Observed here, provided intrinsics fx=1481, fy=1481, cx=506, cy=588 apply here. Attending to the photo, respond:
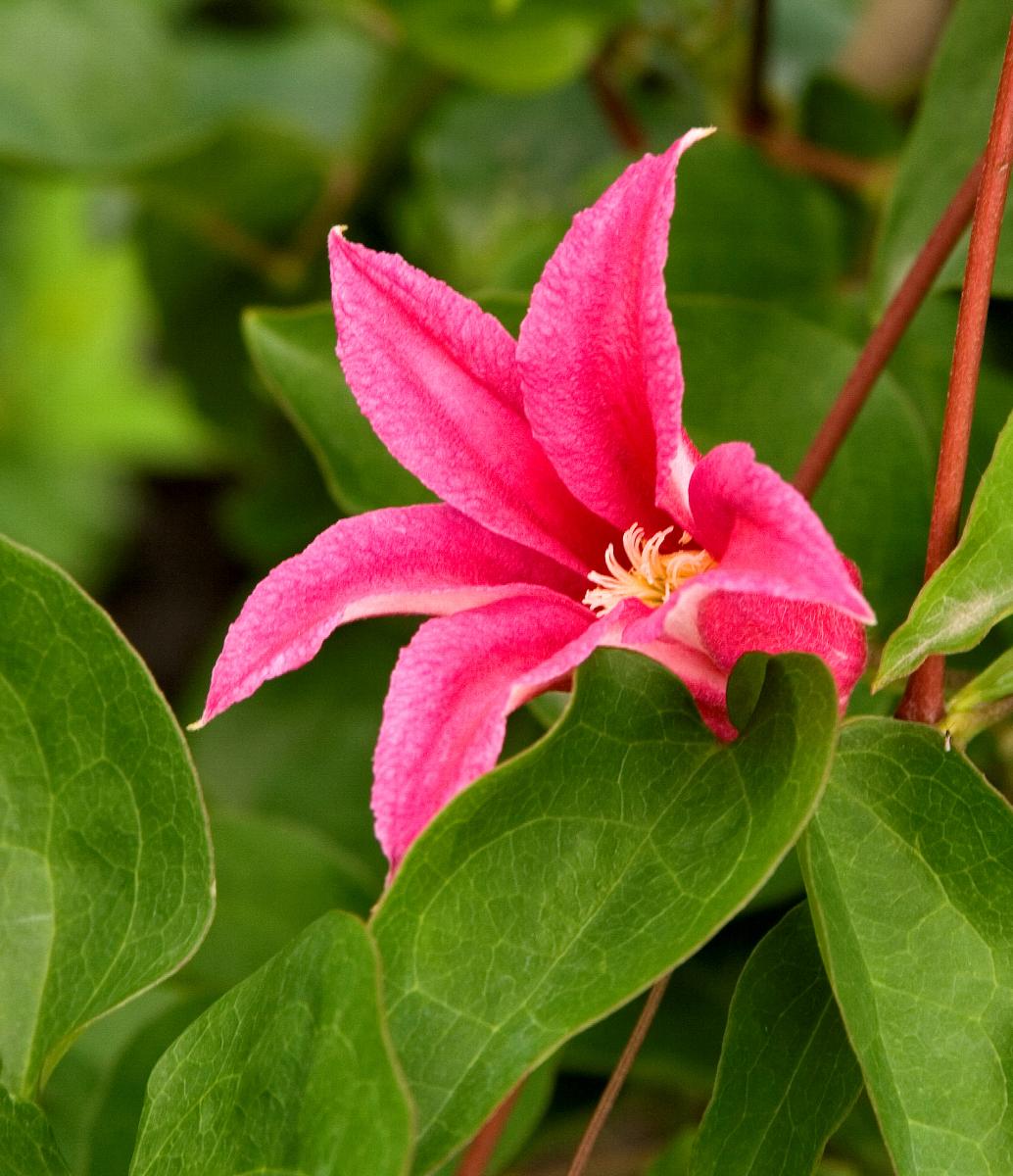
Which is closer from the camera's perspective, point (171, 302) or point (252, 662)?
point (252, 662)

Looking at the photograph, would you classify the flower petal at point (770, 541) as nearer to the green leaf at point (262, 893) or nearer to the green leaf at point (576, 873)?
the green leaf at point (576, 873)

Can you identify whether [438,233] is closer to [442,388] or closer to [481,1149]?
[442,388]

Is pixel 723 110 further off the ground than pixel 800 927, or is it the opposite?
pixel 723 110

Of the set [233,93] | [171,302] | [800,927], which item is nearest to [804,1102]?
[800,927]

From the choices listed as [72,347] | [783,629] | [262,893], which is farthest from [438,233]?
[72,347]

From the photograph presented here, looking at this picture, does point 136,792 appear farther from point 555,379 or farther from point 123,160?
point 123,160

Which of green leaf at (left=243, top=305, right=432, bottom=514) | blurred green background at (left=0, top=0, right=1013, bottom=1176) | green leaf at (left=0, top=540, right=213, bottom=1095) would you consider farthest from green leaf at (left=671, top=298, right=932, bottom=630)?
green leaf at (left=0, top=540, right=213, bottom=1095)

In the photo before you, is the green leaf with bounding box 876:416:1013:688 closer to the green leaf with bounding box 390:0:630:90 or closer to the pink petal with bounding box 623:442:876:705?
the pink petal with bounding box 623:442:876:705
